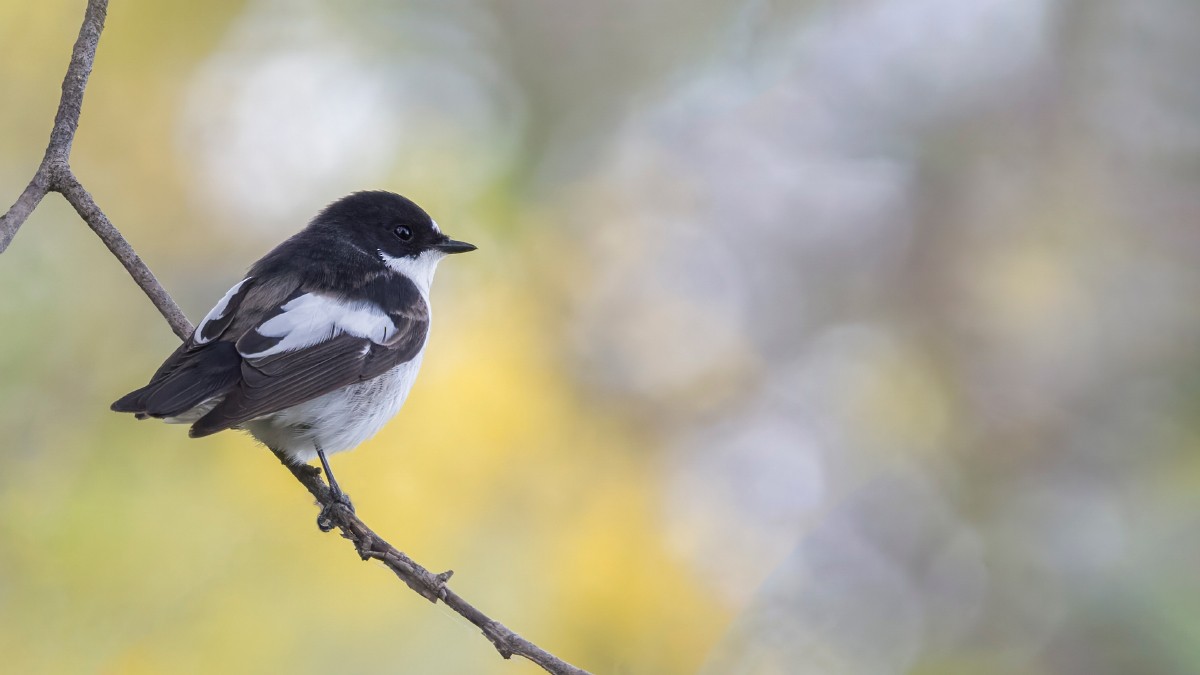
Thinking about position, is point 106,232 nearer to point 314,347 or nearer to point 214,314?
point 214,314

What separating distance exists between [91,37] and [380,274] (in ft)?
3.61

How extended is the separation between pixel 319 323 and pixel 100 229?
0.63 metres

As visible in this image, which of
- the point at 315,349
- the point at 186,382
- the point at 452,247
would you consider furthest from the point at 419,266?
the point at 186,382

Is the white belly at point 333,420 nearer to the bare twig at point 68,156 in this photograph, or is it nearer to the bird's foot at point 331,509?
the bird's foot at point 331,509

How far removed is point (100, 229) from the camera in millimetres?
2648

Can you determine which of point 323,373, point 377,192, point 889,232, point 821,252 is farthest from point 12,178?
point 889,232

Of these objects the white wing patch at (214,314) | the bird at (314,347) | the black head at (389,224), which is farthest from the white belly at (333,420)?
the black head at (389,224)

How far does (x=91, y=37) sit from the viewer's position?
2.59 metres

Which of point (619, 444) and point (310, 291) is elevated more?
point (619, 444)

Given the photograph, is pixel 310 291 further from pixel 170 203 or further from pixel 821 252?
pixel 821 252

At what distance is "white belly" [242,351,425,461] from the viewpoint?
299cm

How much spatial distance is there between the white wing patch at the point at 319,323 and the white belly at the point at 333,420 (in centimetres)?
13

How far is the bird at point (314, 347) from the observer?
270cm

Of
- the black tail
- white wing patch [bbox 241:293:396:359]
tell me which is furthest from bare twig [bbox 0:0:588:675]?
white wing patch [bbox 241:293:396:359]
